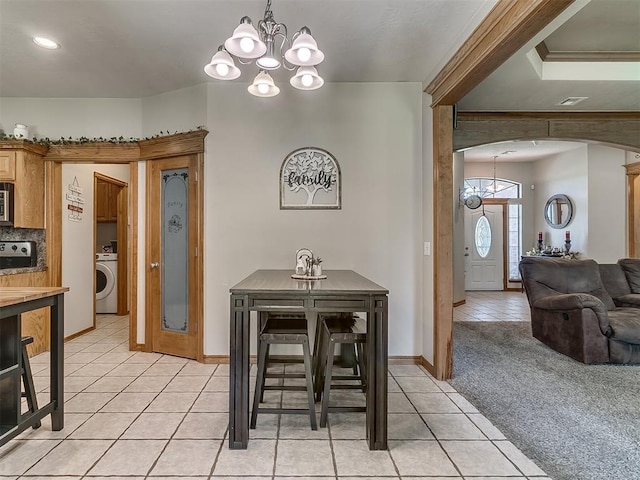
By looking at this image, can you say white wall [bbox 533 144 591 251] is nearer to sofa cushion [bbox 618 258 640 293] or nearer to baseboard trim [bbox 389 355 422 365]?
sofa cushion [bbox 618 258 640 293]

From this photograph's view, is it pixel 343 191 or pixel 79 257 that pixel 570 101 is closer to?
pixel 343 191

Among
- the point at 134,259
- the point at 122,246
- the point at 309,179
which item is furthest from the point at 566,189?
the point at 122,246

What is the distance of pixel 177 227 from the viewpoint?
3758 millimetres

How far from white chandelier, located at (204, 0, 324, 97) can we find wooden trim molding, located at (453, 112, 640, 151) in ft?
8.28

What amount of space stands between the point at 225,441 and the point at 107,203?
5.10 metres

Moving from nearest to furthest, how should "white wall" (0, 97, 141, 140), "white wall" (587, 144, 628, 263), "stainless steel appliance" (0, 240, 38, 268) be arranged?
"stainless steel appliance" (0, 240, 38, 268)
"white wall" (0, 97, 141, 140)
"white wall" (587, 144, 628, 263)

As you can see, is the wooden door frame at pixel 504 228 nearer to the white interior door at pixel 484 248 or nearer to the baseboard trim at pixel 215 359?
the white interior door at pixel 484 248

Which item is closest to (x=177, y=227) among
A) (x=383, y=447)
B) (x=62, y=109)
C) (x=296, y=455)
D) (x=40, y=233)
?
(x=40, y=233)

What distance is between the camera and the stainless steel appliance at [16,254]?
3771mm

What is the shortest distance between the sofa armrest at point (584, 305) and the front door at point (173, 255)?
374 centimetres

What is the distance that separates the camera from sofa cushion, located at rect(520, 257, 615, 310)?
4.19m

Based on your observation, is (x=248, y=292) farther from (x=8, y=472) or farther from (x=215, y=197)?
(x=215, y=197)

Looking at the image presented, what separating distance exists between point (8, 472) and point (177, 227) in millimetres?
2327

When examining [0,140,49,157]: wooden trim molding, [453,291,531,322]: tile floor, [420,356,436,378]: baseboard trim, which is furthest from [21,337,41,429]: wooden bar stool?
[453,291,531,322]: tile floor
